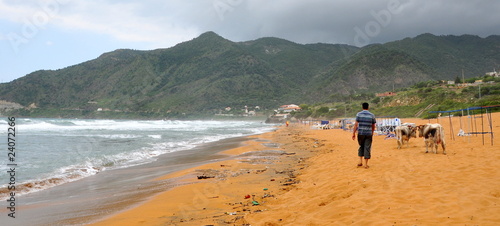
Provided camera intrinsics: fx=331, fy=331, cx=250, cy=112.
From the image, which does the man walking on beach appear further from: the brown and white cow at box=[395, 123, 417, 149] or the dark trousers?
the brown and white cow at box=[395, 123, 417, 149]

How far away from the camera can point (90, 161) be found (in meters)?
13.3

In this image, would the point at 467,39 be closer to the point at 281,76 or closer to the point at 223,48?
the point at 281,76

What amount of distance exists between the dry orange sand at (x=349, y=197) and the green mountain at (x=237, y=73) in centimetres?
9577

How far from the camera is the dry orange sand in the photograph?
4184mm

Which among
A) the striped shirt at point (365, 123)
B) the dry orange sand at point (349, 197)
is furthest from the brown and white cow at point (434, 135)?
the striped shirt at point (365, 123)

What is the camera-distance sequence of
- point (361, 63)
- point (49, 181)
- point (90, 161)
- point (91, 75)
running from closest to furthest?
1. point (49, 181)
2. point (90, 161)
3. point (361, 63)
4. point (91, 75)

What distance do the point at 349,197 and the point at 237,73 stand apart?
132 meters

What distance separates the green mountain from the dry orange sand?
9577 cm

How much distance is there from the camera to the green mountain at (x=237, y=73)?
338ft

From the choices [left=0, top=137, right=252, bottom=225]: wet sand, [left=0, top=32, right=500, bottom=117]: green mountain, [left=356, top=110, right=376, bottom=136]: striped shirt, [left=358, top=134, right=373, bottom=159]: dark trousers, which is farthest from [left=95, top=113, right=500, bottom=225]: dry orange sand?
[left=0, top=32, right=500, bottom=117]: green mountain

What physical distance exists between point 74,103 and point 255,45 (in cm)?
8318

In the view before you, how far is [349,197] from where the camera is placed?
523 cm

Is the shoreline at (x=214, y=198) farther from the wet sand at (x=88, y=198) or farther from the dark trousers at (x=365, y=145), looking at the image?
the dark trousers at (x=365, y=145)

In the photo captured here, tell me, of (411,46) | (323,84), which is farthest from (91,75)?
(411,46)
